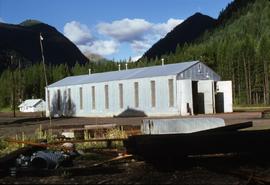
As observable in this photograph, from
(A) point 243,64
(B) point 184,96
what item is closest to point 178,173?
(B) point 184,96

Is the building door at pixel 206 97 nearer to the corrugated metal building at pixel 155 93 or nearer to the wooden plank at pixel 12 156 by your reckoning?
the corrugated metal building at pixel 155 93

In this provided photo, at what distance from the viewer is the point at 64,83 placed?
6006 cm

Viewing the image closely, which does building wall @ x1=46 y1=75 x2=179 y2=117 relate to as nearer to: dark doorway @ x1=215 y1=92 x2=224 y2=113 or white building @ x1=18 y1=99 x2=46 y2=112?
dark doorway @ x1=215 y1=92 x2=224 y2=113

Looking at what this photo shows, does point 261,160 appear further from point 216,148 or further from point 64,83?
point 64,83

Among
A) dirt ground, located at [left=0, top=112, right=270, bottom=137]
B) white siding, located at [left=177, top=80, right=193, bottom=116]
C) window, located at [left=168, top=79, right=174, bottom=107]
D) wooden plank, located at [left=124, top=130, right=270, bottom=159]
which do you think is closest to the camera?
wooden plank, located at [left=124, top=130, right=270, bottom=159]

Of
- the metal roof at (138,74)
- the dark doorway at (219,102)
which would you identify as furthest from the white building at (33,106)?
the dark doorway at (219,102)

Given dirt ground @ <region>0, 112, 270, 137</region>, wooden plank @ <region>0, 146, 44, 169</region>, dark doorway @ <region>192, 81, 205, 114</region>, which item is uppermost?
dark doorway @ <region>192, 81, 205, 114</region>

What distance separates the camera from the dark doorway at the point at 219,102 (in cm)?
4978

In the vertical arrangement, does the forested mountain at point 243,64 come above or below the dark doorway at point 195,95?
above

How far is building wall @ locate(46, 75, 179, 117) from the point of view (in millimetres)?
45812

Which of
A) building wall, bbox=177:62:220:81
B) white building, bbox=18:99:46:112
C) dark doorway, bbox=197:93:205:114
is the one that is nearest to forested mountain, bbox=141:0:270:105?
white building, bbox=18:99:46:112

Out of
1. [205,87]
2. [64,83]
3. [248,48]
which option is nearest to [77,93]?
[64,83]

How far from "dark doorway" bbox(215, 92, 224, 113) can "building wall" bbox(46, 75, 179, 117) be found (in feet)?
22.0

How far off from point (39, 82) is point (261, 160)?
123648mm
